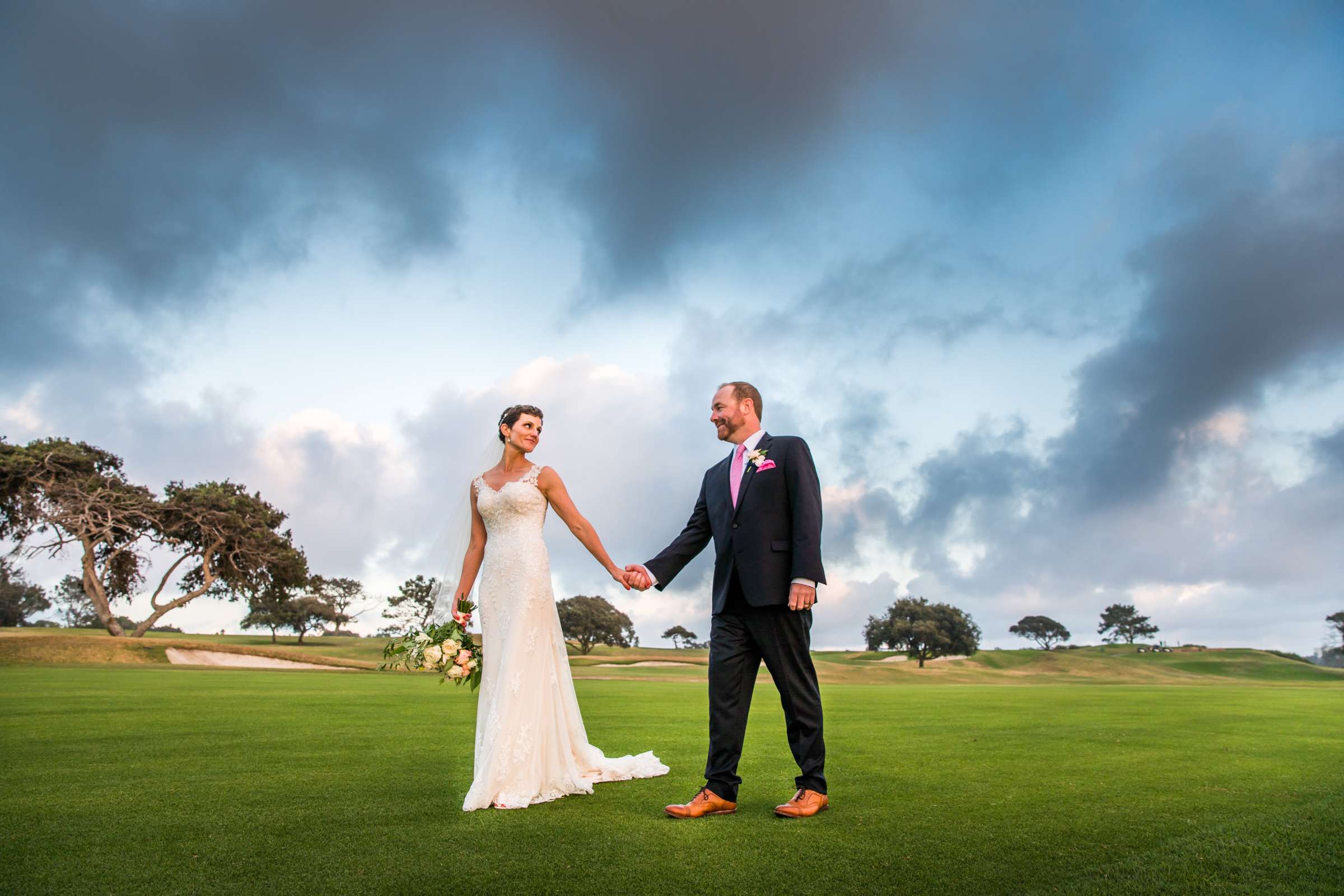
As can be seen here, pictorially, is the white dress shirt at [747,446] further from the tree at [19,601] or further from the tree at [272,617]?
the tree at [19,601]

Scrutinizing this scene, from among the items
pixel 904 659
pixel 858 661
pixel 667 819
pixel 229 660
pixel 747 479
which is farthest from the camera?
pixel 904 659

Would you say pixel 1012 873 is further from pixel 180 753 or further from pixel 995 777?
pixel 180 753

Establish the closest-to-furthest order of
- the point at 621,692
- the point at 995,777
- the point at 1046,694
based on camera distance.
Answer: the point at 995,777, the point at 621,692, the point at 1046,694

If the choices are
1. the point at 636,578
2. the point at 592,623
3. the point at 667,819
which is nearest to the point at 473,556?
the point at 636,578

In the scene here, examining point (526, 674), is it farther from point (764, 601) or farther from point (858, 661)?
point (858, 661)

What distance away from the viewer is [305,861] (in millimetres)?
3934

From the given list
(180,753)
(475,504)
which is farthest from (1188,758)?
(180,753)

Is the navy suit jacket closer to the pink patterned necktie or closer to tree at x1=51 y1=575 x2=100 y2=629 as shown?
the pink patterned necktie

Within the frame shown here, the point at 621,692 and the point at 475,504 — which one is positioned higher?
the point at 475,504

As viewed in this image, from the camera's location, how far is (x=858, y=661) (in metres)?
75.4

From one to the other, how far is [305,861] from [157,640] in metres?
45.8

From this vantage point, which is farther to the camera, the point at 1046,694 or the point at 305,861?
the point at 1046,694

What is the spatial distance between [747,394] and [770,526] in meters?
1.00

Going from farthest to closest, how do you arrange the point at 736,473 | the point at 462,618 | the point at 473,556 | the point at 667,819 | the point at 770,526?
the point at 473,556 → the point at 462,618 → the point at 736,473 → the point at 770,526 → the point at 667,819
